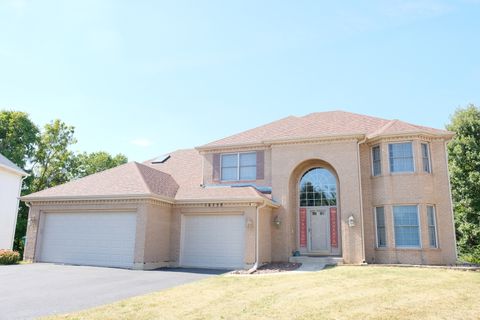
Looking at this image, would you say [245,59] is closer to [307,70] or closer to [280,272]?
[307,70]

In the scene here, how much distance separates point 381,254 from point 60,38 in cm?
1641

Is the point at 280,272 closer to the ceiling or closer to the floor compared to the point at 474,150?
closer to the floor

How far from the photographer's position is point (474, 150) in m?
25.6

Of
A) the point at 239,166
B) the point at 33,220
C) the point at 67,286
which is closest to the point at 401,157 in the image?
the point at 239,166

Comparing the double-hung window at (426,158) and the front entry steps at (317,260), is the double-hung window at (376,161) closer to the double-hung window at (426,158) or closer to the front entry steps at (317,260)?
the double-hung window at (426,158)

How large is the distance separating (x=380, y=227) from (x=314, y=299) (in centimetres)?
1006

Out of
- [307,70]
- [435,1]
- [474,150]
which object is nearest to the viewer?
[435,1]

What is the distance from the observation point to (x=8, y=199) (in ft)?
86.8

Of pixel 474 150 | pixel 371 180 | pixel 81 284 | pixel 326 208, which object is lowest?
pixel 81 284

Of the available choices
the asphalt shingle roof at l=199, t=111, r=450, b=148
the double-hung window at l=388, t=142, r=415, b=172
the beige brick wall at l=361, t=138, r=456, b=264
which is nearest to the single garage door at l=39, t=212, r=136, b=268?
the asphalt shingle roof at l=199, t=111, r=450, b=148

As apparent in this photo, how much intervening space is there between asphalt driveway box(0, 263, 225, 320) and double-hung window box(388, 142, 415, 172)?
1031cm

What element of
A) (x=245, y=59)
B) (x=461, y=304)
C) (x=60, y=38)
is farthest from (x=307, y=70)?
(x=461, y=304)

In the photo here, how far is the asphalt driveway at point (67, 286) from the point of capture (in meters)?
8.63

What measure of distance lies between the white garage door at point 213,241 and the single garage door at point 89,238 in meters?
2.78
